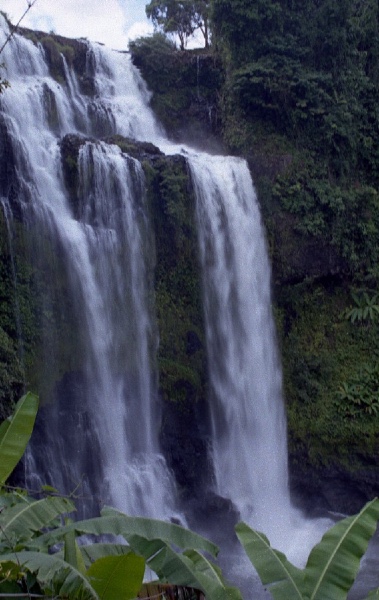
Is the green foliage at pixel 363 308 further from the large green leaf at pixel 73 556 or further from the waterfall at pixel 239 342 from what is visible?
the large green leaf at pixel 73 556

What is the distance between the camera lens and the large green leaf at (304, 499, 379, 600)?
3.86 meters

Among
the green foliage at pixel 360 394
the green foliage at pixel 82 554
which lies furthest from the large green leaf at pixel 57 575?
the green foliage at pixel 360 394

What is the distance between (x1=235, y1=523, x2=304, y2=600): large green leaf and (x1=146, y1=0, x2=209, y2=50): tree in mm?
20654

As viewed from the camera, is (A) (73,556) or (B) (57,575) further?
(A) (73,556)

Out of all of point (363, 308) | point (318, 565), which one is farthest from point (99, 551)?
point (363, 308)

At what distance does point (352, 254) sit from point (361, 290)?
0.89 m

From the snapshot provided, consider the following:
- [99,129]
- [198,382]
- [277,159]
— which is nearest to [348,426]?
[198,382]

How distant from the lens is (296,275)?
15.7 m

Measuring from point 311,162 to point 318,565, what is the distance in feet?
45.7

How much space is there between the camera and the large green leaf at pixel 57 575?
3240mm

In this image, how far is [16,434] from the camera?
485 cm

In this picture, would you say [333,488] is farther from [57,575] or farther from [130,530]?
[57,575]

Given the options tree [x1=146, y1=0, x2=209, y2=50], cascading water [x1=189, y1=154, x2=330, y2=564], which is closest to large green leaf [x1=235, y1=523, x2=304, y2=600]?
cascading water [x1=189, y1=154, x2=330, y2=564]

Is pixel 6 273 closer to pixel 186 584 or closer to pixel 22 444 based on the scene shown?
pixel 22 444
